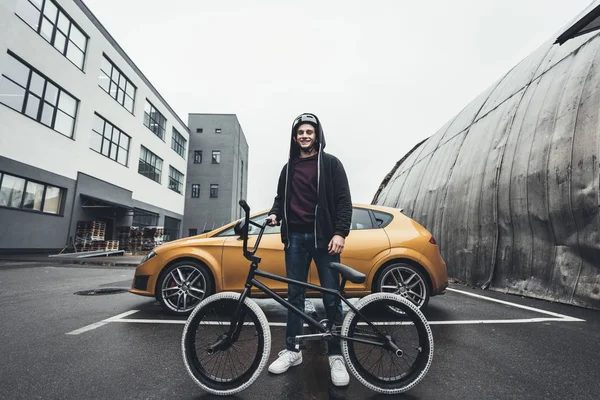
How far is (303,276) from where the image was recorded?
8.27 ft

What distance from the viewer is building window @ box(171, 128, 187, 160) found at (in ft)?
95.6

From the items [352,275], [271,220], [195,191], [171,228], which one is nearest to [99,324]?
[271,220]

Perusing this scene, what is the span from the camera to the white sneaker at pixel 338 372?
213cm

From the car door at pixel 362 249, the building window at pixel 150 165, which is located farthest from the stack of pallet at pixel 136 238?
the car door at pixel 362 249

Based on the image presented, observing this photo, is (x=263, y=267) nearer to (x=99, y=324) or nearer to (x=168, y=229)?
(x=99, y=324)

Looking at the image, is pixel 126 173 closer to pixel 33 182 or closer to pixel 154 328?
pixel 33 182

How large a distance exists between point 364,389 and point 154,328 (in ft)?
8.33

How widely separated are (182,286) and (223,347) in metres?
2.20

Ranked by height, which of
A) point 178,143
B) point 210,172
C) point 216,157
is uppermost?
point 216,157

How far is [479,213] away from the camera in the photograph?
7.56 meters

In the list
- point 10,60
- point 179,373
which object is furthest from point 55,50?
point 179,373

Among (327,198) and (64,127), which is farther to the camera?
(64,127)

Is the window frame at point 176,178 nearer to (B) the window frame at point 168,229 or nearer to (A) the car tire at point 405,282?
(B) the window frame at point 168,229

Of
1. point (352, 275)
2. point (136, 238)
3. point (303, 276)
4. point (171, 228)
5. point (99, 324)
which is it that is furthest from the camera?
point (171, 228)
